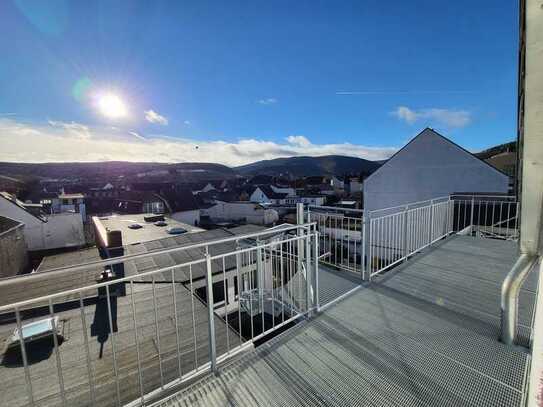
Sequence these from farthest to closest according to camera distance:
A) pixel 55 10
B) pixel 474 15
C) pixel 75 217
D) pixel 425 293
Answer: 1. pixel 75 217
2. pixel 474 15
3. pixel 55 10
4. pixel 425 293

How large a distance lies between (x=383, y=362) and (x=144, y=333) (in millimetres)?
3137

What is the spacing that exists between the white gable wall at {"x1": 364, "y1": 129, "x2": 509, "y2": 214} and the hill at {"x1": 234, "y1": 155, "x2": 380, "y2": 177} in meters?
78.1

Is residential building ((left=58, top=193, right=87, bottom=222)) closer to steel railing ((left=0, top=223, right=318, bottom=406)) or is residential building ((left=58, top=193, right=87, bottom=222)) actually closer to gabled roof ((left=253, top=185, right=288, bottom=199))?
gabled roof ((left=253, top=185, right=288, bottom=199))

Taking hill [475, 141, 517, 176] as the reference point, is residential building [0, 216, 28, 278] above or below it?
below

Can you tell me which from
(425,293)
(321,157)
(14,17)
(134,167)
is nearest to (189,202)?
(14,17)

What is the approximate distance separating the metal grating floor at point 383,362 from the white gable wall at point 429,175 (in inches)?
427

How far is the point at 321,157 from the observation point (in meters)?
102

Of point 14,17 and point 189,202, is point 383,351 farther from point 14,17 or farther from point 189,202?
point 189,202

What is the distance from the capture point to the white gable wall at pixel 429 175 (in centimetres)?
1124

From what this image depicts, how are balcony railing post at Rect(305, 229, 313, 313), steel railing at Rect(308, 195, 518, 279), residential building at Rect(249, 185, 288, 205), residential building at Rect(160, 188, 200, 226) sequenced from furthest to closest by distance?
residential building at Rect(249, 185, 288, 205), residential building at Rect(160, 188, 200, 226), steel railing at Rect(308, 195, 518, 279), balcony railing post at Rect(305, 229, 313, 313)

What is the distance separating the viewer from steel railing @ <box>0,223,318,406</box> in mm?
1704

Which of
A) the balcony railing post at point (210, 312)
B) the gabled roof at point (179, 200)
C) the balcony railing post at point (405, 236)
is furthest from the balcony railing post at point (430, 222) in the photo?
the gabled roof at point (179, 200)

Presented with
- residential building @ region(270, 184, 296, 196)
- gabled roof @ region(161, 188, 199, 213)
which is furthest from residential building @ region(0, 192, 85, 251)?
residential building @ region(270, 184, 296, 196)

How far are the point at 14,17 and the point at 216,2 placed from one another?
4.85 meters
